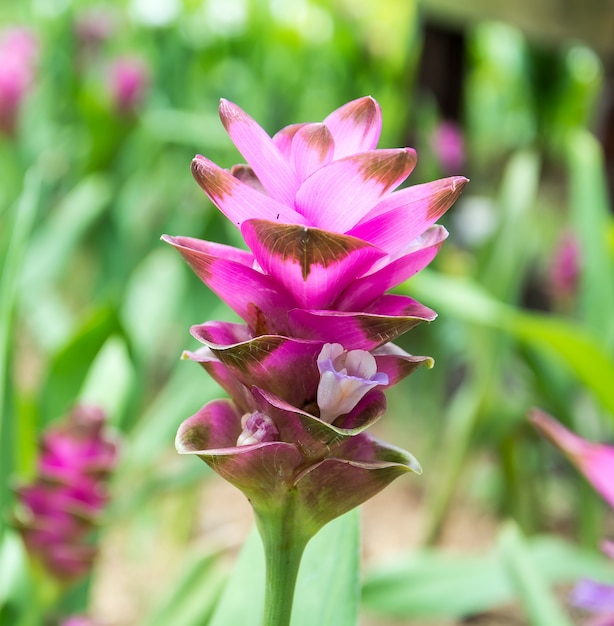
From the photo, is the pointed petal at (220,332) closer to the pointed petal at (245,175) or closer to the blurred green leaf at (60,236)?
the pointed petal at (245,175)

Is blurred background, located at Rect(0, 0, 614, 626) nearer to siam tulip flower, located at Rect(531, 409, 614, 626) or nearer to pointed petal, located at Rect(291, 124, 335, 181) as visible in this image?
siam tulip flower, located at Rect(531, 409, 614, 626)

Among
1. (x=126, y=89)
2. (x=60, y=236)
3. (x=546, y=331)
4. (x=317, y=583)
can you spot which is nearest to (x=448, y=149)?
(x=126, y=89)

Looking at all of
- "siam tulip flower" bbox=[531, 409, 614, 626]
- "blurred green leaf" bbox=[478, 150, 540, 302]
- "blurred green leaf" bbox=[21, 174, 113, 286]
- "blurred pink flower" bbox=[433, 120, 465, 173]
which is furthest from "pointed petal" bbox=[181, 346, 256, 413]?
"blurred pink flower" bbox=[433, 120, 465, 173]

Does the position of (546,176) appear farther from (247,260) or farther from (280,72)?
(247,260)

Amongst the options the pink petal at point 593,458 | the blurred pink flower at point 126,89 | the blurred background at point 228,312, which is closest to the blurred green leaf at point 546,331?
the blurred background at point 228,312

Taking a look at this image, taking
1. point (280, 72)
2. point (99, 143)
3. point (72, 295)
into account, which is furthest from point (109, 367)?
point (280, 72)

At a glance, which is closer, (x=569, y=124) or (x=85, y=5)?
(x=569, y=124)
